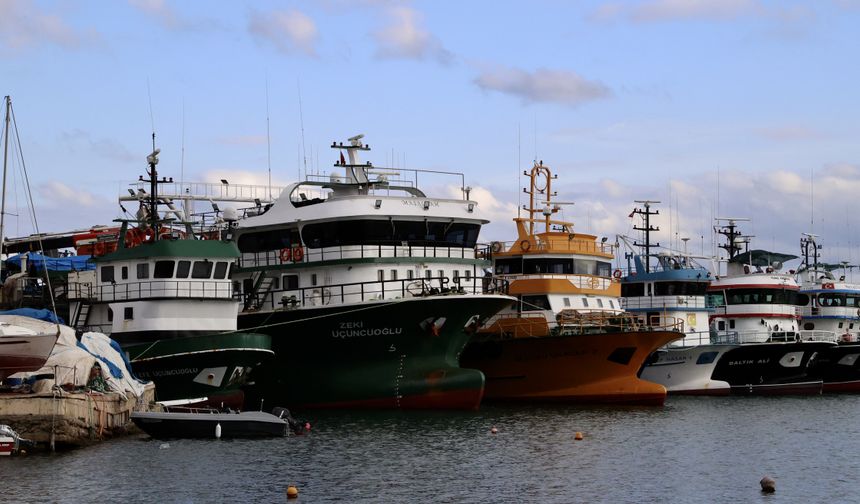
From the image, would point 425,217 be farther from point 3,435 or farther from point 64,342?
point 3,435

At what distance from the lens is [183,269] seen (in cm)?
4891

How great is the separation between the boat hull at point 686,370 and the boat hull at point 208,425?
29.1 m

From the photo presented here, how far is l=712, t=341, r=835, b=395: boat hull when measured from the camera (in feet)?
222

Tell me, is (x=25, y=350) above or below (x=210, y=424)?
above

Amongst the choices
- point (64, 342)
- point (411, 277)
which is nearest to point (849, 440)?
point (411, 277)

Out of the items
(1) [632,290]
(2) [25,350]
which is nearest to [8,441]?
(2) [25,350]

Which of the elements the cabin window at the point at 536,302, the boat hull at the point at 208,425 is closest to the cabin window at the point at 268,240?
the cabin window at the point at 536,302

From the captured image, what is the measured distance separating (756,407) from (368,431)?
22222 millimetres

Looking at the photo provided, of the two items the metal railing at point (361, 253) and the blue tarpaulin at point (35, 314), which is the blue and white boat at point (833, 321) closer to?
the metal railing at point (361, 253)

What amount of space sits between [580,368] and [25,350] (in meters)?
26.6

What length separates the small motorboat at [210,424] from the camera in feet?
131

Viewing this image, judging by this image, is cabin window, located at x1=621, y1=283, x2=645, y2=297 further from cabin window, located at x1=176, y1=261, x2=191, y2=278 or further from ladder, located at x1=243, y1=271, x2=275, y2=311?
cabin window, located at x1=176, y1=261, x2=191, y2=278

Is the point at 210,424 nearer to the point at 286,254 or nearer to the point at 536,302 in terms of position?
the point at 286,254

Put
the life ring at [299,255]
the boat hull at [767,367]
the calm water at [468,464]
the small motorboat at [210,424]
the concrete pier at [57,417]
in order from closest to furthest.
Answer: the calm water at [468,464], the concrete pier at [57,417], the small motorboat at [210,424], the life ring at [299,255], the boat hull at [767,367]
